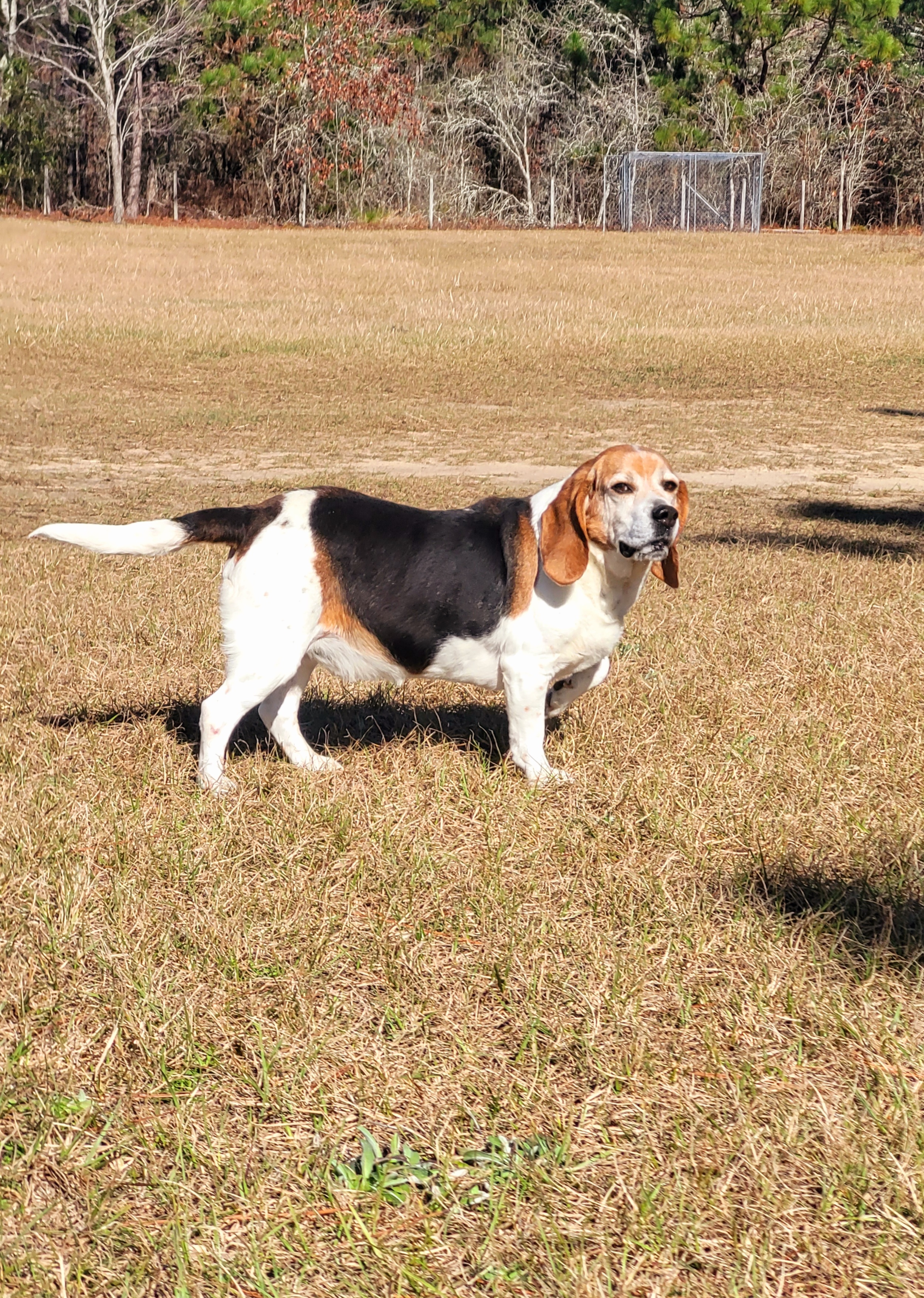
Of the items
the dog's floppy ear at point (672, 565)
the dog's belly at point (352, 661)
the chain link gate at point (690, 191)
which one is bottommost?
the dog's belly at point (352, 661)

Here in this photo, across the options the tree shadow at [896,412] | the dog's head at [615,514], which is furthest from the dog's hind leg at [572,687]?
the tree shadow at [896,412]

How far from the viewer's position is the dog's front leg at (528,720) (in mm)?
4957

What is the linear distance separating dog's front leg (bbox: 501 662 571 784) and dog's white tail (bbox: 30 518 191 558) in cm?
117

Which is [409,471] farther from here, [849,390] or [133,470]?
[849,390]

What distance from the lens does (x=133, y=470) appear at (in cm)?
1371

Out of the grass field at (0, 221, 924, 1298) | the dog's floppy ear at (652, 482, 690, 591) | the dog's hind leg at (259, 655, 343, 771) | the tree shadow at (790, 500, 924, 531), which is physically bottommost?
the grass field at (0, 221, 924, 1298)

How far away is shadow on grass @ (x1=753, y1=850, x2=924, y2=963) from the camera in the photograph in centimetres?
381

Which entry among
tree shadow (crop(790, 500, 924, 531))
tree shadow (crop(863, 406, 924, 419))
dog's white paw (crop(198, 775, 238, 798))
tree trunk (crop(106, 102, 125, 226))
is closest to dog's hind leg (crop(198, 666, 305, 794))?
dog's white paw (crop(198, 775, 238, 798))

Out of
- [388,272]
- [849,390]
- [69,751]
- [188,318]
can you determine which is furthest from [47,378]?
[69,751]

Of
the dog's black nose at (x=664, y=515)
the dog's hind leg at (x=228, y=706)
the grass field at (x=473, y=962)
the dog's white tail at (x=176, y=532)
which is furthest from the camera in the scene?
the dog's hind leg at (x=228, y=706)

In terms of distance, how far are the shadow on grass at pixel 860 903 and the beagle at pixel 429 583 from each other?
43.3 inches

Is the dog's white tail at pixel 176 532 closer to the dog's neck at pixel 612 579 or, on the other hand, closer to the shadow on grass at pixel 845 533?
the dog's neck at pixel 612 579

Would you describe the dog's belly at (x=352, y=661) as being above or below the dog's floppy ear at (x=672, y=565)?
below

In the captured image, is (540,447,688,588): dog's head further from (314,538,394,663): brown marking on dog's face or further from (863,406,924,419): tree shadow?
(863,406,924,419): tree shadow
